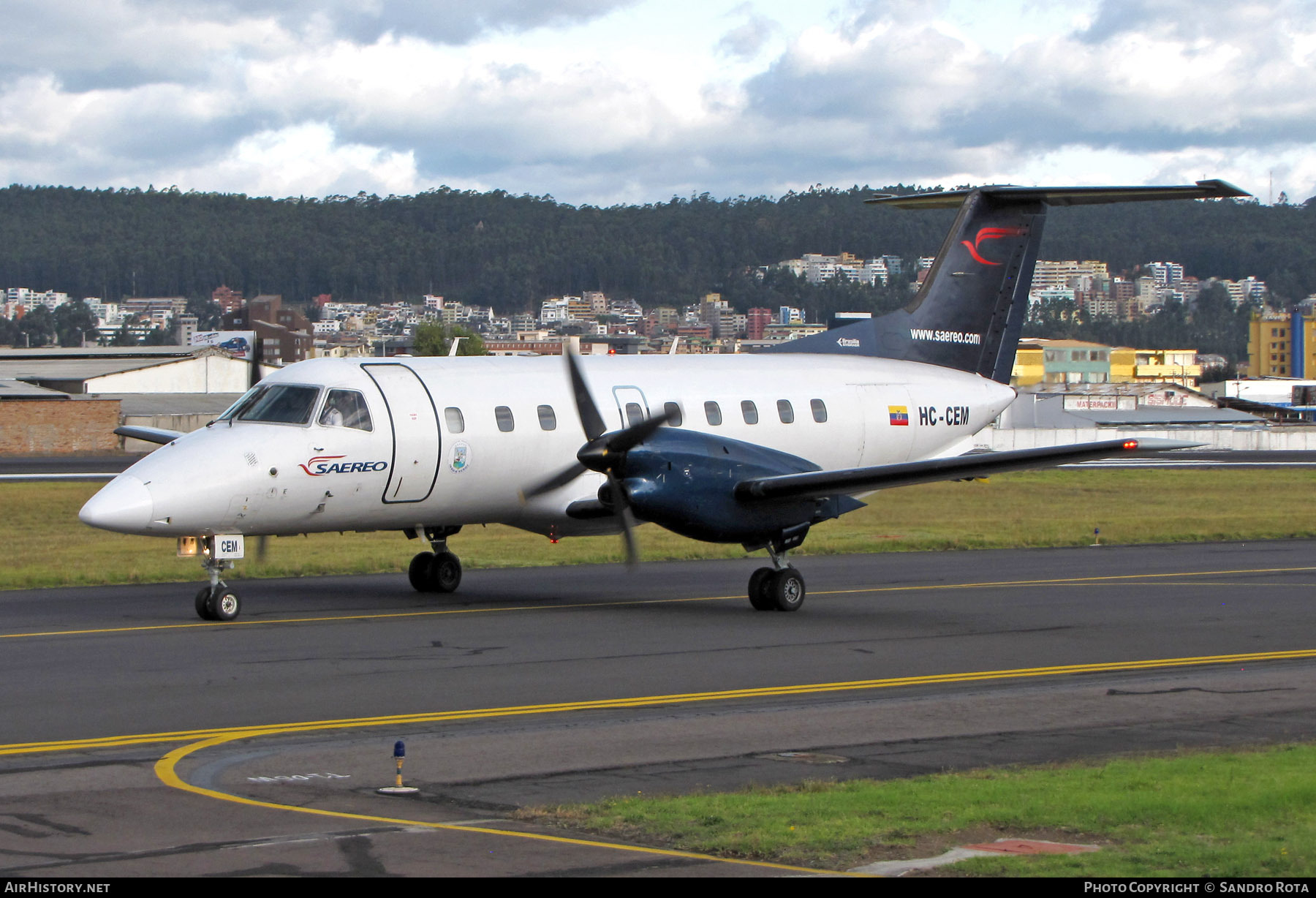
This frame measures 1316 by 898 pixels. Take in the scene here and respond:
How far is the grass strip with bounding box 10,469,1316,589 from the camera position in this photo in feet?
88.9

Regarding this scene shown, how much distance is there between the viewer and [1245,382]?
16100 cm

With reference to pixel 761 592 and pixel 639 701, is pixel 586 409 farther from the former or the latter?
pixel 639 701

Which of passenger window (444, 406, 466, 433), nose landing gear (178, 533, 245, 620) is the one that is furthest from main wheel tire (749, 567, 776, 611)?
nose landing gear (178, 533, 245, 620)

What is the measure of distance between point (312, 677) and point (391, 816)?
5.92 meters

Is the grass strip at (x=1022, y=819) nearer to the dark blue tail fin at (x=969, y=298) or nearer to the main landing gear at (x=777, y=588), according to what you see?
the main landing gear at (x=777, y=588)

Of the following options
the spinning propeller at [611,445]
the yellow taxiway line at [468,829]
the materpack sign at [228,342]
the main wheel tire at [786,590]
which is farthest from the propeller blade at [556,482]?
the materpack sign at [228,342]

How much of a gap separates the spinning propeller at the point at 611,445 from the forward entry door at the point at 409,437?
2034 mm

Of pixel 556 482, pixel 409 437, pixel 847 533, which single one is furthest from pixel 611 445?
pixel 847 533

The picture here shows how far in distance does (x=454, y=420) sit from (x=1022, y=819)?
42.5 feet

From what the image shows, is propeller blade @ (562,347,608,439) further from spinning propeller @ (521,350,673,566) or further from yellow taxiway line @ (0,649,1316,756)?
yellow taxiway line @ (0,649,1316,756)

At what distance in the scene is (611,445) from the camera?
1919cm

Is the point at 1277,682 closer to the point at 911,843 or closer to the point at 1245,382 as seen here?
the point at 911,843

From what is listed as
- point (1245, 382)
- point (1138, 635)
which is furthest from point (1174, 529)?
point (1245, 382)

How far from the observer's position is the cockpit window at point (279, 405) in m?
19.1
